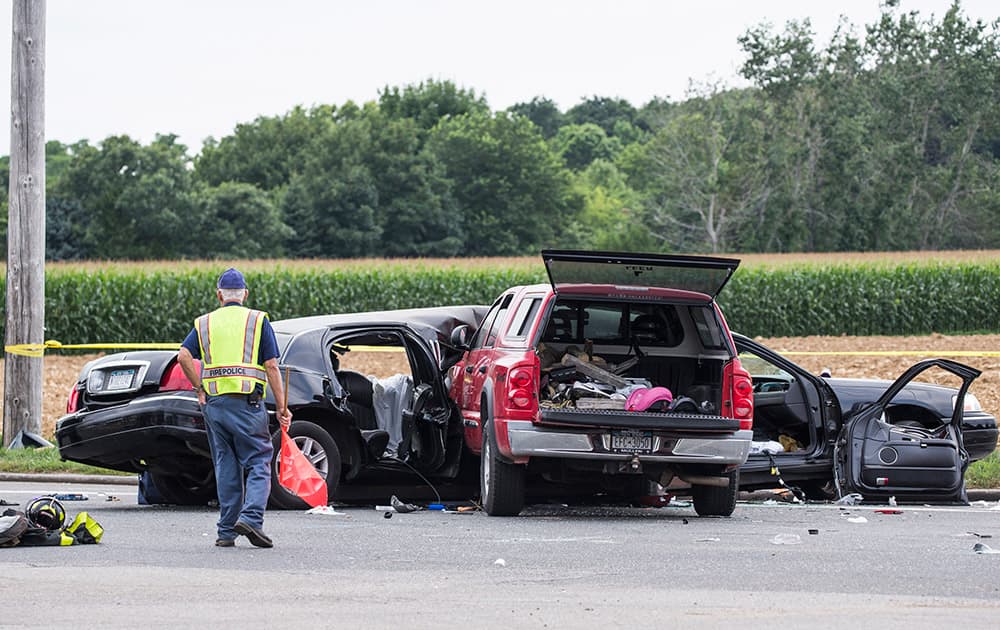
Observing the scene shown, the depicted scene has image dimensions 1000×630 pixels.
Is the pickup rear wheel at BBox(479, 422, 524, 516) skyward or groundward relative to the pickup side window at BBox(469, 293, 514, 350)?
groundward

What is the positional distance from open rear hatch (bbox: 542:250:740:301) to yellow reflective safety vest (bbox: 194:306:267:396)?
2.49 m

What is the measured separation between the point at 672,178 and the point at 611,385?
74.4 metres

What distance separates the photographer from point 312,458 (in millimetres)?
12219

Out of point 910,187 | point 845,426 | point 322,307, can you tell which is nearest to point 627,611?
point 845,426

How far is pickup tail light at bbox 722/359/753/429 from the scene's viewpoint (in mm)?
11875

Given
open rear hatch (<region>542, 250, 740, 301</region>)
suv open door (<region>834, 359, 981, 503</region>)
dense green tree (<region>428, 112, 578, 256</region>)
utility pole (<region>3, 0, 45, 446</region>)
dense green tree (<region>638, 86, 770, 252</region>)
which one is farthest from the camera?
dense green tree (<region>428, 112, 578, 256</region>)

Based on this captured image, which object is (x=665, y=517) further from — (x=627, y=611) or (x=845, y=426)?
(x=627, y=611)

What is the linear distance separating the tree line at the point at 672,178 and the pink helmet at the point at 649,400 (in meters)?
69.1

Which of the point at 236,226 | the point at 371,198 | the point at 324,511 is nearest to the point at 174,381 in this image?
the point at 324,511

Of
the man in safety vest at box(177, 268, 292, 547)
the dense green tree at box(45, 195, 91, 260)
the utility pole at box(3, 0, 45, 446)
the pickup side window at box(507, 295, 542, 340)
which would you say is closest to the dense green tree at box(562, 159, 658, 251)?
the dense green tree at box(45, 195, 91, 260)

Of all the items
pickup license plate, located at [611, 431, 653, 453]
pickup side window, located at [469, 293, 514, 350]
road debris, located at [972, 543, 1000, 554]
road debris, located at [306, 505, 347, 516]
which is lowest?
road debris, located at [306, 505, 347, 516]

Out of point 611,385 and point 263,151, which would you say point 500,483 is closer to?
point 611,385

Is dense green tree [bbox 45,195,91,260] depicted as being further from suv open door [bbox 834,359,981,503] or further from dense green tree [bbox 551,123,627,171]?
suv open door [bbox 834,359,981,503]

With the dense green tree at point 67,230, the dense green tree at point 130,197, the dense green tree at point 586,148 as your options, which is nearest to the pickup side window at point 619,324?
the dense green tree at point 130,197
